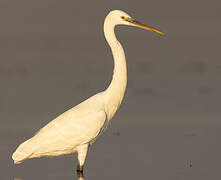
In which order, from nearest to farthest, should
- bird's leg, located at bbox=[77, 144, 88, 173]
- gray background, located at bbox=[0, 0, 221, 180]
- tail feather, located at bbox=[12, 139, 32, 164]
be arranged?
tail feather, located at bbox=[12, 139, 32, 164] < bird's leg, located at bbox=[77, 144, 88, 173] < gray background, located at bbox=[0, 0, 221, 180]

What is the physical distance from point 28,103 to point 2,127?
168 cm

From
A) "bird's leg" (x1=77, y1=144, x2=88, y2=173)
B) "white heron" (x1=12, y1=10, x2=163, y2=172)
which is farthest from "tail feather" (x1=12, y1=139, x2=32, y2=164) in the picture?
"bird's leg" (x1=77, y1=144, x2=88, y2=173)

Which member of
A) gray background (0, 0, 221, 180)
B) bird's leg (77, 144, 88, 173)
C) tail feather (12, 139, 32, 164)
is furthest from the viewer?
gray background (0, 0, 221, 180)

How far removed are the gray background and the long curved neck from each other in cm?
70

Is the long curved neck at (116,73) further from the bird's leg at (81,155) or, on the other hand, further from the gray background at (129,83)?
the gray background at (129,83)

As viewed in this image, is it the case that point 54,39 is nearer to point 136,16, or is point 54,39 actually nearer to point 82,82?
point 136,16

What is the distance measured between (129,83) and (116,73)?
16.0ft

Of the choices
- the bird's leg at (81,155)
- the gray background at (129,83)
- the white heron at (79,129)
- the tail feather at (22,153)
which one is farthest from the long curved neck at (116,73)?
the tail feather at (22,153)

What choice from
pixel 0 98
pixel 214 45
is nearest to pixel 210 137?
pixel 0 98

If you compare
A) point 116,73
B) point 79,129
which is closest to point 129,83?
point 116,73

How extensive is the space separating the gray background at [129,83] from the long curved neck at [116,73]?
697 mm

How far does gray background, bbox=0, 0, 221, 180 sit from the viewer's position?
11.0 meters

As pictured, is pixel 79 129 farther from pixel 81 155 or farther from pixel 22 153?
pixel 22 153

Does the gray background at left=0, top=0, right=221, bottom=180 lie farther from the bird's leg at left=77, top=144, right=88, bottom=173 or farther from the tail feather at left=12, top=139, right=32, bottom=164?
the tail feather at left=12, top=139, right=32, bottom=164
